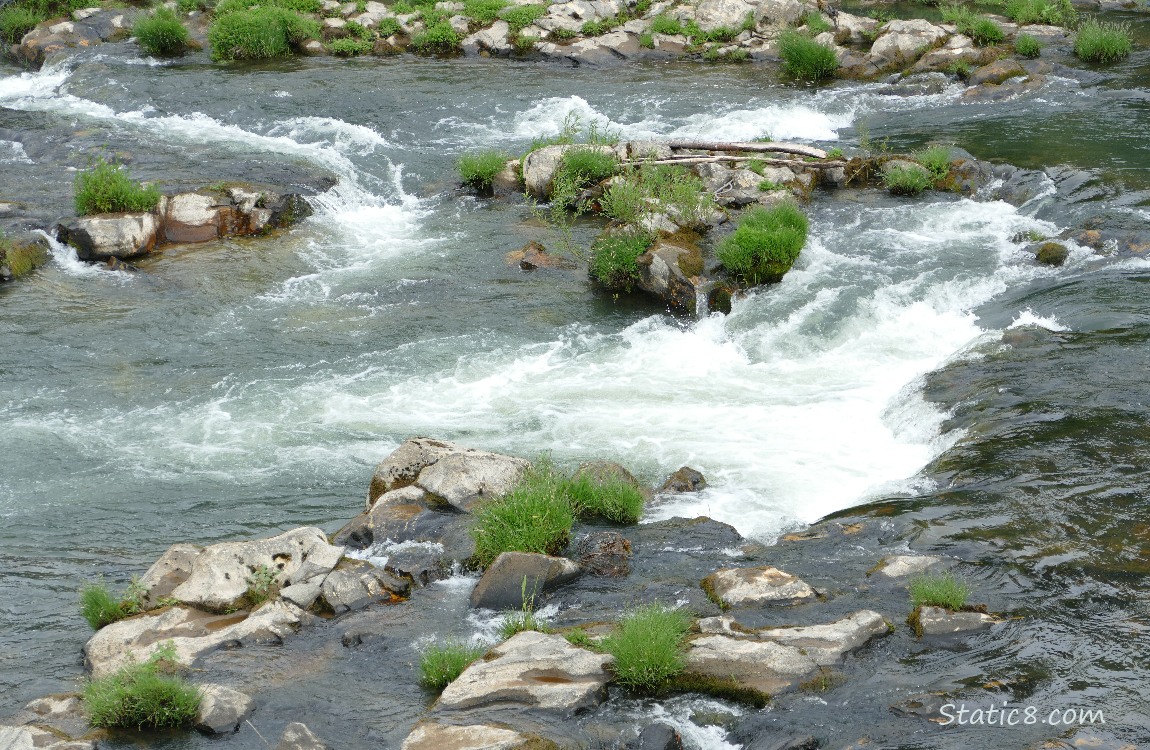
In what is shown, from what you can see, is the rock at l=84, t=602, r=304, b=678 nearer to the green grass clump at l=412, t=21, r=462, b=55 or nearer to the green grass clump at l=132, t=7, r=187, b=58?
the green grass clump at l=412, t=21, r=462, b=55

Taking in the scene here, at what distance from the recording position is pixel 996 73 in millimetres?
23656

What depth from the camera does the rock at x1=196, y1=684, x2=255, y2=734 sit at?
7.57 metres

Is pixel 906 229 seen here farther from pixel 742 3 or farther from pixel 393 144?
pixel 742 3

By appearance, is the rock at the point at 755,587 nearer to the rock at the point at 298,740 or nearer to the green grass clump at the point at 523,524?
the green grass clump at the point at 523,524

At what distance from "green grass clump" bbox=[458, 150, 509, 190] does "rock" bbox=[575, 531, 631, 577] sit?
11043mm

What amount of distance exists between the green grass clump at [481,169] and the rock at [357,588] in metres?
11.5

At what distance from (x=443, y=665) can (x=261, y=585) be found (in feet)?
7.34

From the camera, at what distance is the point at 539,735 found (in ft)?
23.2

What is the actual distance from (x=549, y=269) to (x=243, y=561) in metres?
8.48

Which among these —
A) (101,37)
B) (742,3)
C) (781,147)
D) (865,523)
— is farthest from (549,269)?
(101,37)

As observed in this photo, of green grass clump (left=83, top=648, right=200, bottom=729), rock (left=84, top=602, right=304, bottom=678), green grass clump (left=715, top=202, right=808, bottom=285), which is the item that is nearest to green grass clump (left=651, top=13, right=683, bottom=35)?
green grass clump (left=715, top=202, right=808, bottom=285)

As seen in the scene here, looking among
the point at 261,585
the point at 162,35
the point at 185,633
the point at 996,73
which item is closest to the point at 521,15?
the point at 162,35

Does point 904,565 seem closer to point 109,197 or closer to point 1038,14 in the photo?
point 109,197

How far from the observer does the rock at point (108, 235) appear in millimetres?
17219
